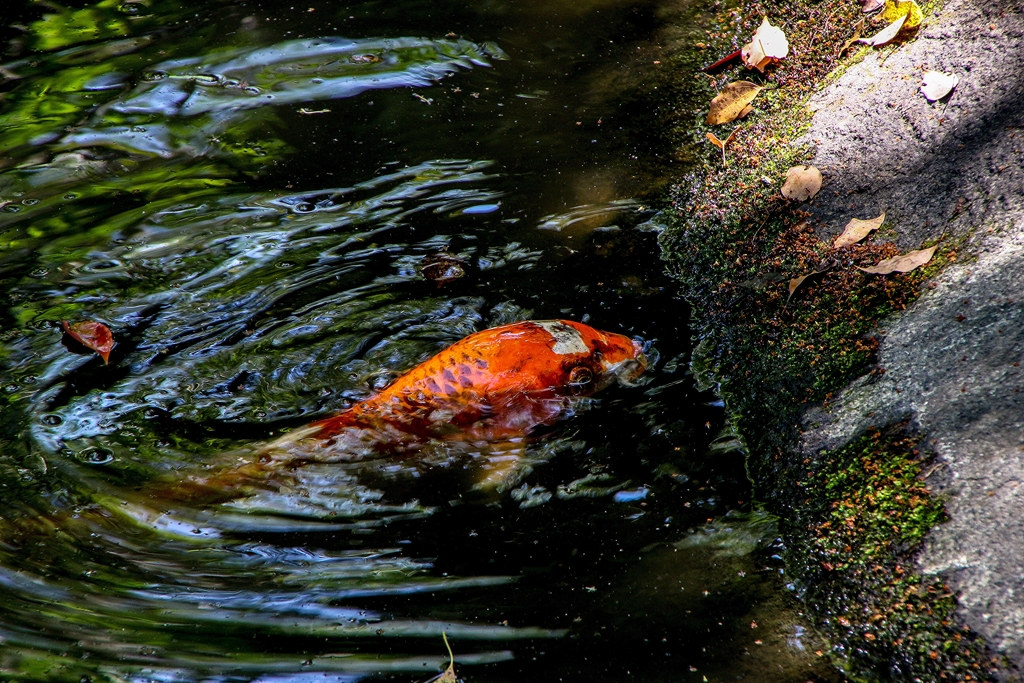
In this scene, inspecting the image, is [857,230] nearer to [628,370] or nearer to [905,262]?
[905,262]

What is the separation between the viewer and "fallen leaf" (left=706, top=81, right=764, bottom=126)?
3.74 meters

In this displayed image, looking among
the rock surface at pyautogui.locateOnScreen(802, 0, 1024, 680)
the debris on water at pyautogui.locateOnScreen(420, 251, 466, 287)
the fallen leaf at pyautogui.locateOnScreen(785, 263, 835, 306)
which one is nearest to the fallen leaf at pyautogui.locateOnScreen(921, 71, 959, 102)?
the rock surface at pyautogui.locateOnScreen(802, 0, 1024, 680)

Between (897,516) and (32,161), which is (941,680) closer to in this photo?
(897,516)

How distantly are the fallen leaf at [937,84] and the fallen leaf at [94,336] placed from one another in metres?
3.53

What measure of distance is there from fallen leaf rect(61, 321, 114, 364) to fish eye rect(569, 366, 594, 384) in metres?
2.02

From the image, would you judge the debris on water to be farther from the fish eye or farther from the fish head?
the fish eye

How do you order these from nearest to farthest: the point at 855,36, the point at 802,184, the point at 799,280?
the point at 799,280 → the point at 802,184 → the point at 855,36

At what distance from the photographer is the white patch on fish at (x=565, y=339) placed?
2912mm

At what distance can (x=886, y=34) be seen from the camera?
11.0 ft

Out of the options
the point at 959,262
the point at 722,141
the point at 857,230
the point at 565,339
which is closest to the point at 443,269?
the point at 565,339

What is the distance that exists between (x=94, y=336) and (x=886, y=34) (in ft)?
12.2

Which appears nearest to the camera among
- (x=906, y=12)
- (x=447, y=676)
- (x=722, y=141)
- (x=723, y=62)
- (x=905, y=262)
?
(x=447, y=676)

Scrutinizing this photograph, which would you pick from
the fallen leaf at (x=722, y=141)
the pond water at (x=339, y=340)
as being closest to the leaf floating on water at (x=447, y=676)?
the pond water at (x=339, y=340)

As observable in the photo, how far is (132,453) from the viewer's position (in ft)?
9.55
